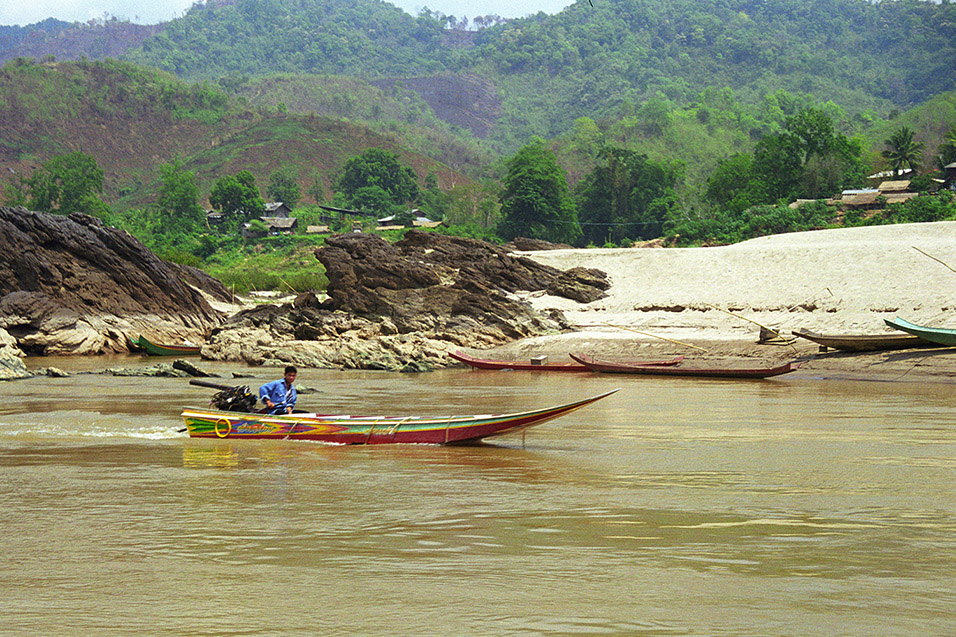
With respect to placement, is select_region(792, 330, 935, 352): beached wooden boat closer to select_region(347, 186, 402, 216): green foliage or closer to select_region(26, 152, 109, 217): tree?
select_region(347, 186, 402, 216): green foliage

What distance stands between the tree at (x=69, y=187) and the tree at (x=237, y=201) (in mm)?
12942

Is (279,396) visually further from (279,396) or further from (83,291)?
(83,291)

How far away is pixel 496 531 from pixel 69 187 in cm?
10857

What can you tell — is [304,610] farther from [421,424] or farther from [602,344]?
[602,344]

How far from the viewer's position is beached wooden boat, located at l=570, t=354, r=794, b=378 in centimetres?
2223

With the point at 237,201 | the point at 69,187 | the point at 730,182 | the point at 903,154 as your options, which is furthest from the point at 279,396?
the point at 69,187

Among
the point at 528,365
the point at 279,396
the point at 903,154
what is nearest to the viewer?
the point at 279,396

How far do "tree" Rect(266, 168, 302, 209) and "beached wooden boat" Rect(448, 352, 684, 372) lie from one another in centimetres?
9490

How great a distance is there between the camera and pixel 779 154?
210ft

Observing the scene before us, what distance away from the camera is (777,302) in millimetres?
→ 30875

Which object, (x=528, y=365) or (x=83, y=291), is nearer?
(x=528, y=365)

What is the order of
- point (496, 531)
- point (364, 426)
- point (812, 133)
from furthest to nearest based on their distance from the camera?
point (812, 133) → point (364, 426) → point (496, 531)

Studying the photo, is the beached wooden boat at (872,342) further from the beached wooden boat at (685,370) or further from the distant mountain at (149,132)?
the distant mountain at (149,132)

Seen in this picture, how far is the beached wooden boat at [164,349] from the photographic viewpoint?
30969 millimetres
